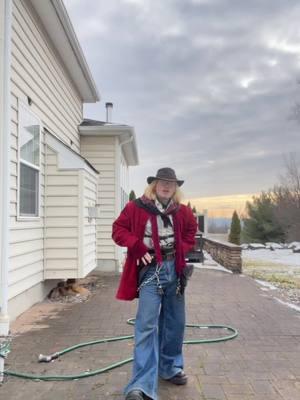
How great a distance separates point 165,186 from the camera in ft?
11.8

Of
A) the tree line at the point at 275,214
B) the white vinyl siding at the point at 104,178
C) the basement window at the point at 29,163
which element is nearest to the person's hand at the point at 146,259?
the basement window at the point at 29,163

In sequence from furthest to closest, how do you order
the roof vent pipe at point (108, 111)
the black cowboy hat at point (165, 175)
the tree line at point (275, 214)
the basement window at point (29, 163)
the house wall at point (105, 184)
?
the tree line at point (275, 214)
the roof vent pipe at point (108, 111)
the house wall at point (105, 184)
the basement window at point (29, 163)
the black cowboy hat at point (165, 175)

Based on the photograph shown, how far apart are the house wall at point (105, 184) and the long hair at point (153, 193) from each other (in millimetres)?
7046

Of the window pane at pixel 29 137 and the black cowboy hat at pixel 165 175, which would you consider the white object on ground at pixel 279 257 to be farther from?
the black cowboy hat at pixel 165 175

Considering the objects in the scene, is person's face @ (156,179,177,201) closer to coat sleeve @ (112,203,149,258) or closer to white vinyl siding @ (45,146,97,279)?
coat sleeve @ (112,203,149,258)

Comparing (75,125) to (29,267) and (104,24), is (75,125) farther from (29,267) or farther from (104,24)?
(29,267)

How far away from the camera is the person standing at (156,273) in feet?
10.8

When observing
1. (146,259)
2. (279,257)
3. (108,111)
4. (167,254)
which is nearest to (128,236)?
(146,259)

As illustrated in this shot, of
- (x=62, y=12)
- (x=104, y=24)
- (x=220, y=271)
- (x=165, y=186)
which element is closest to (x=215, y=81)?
(x=104, y=24)

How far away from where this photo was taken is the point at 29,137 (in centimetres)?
631

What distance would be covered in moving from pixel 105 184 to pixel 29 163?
4.50 m

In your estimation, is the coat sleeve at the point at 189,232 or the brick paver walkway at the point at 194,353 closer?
the brick paver walkway at the point at 194,353

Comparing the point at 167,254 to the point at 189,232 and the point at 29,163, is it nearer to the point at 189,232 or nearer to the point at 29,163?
the point at 189,232

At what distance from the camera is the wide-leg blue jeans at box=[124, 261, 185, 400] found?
323 centimetres
